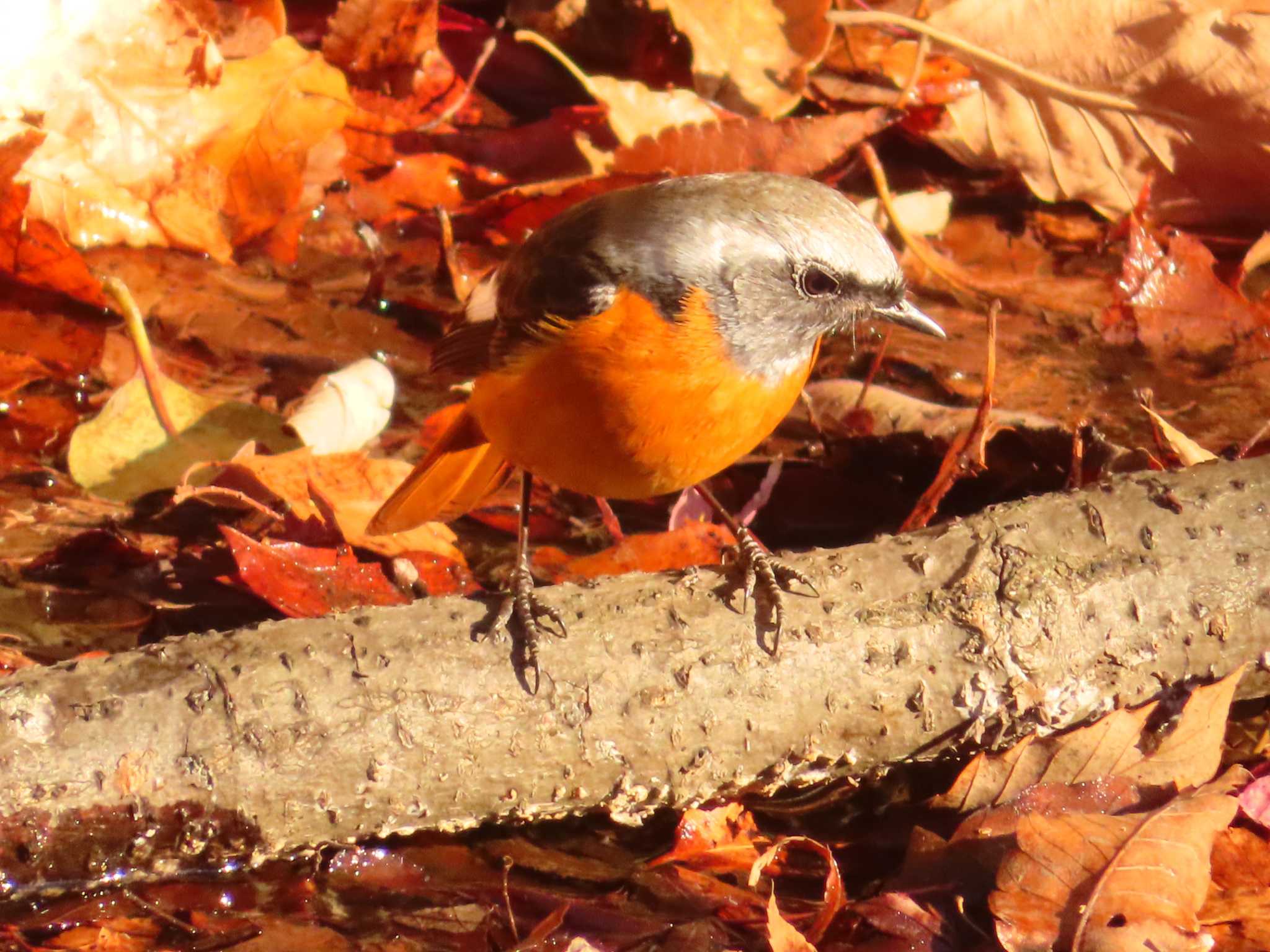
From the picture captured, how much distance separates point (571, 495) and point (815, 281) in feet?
4.70

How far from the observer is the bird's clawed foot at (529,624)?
2930 mm

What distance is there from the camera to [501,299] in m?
3.79

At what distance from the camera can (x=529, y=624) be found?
2.92m

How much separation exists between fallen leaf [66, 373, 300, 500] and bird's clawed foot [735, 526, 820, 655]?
1822mm

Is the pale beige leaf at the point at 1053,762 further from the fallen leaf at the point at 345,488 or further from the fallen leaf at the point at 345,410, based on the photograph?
the fallen leaf at the point at 345,410

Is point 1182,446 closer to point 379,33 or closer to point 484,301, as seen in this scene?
point 484,301

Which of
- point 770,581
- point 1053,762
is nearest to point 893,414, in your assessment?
point 770,581

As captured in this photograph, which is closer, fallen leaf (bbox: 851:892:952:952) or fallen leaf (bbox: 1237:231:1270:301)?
fallen leaf (bbox: 851:892:952:952)

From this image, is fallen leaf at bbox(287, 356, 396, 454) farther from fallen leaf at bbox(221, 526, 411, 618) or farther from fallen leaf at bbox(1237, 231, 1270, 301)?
fallen leaf at bbox(1237, 231, 1270, 301)

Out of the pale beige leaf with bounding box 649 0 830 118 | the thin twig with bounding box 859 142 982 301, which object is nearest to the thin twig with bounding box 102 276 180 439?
the pale beige leaf with bounding box 649 0 830 118

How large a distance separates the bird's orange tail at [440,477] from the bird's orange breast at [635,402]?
24.0 inches

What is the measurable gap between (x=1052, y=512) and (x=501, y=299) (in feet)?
5.27

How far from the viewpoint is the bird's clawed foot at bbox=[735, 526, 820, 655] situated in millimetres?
3053

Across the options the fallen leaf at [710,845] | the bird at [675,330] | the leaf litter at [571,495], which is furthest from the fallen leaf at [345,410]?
the fallen leaf at [710,845]
